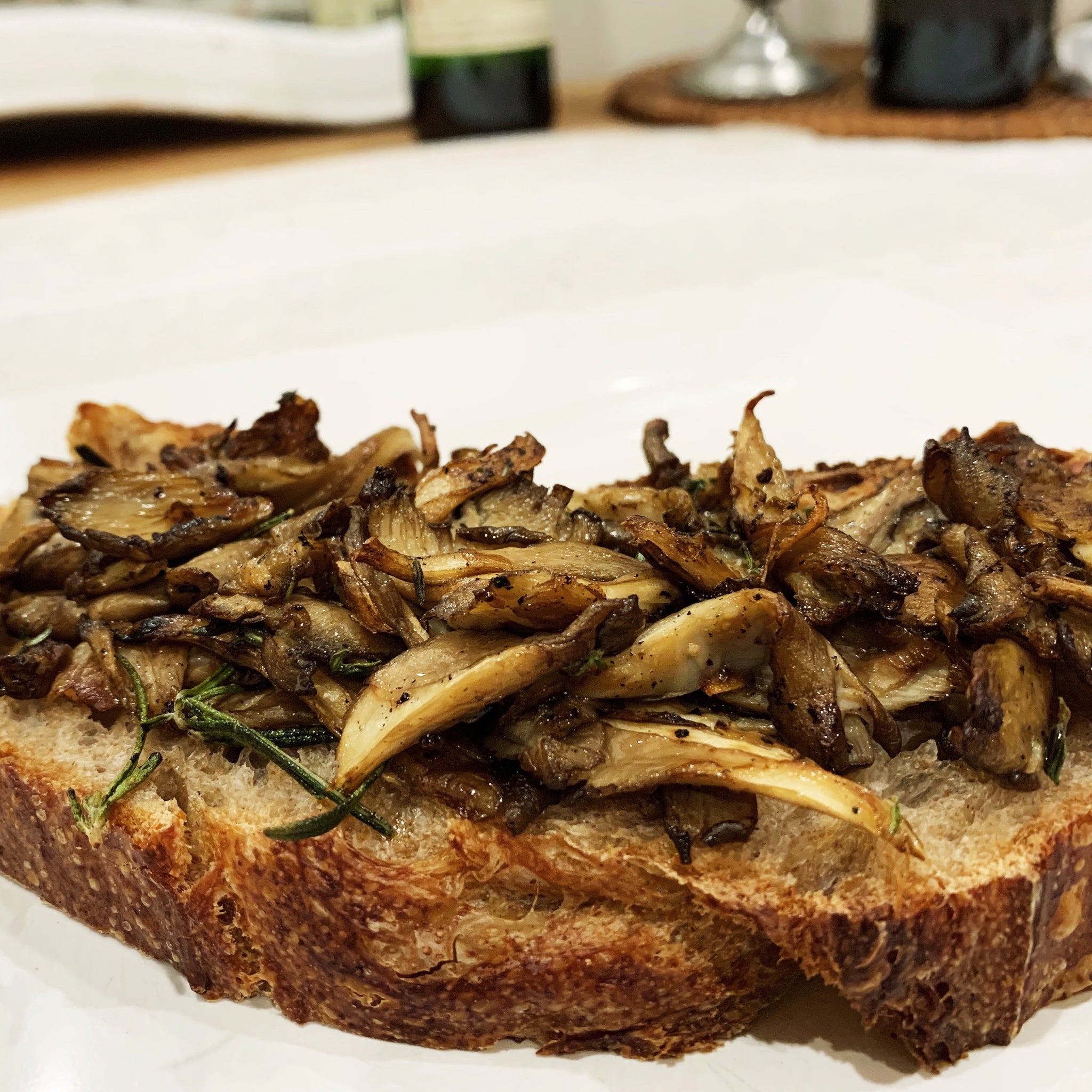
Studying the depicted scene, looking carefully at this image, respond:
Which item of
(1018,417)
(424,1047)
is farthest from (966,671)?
(1018,417)

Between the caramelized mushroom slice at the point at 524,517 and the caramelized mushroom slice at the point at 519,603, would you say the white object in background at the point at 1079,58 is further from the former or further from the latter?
the caramelized mushroom slice at the point at 519,603

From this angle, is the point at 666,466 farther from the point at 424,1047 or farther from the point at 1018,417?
the point at 1018,417

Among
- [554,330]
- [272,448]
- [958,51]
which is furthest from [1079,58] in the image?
[272,448]

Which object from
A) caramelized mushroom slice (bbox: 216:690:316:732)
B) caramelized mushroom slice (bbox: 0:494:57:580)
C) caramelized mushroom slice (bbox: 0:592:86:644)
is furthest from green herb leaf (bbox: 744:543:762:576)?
caramelized mushroom slice (bbox: 0:494:57:580)

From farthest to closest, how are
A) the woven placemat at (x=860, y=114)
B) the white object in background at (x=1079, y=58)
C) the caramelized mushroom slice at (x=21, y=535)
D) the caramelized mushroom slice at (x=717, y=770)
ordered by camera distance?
the white object in background at (x=1079, y=58) < the woven placemat at (x=860, y=114) < the caramelized mushroom slice at (x=21, y=535) < the caramelized mushroom slice at (x=717, y=770)

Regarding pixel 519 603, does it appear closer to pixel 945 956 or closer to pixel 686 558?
pixel 686 558

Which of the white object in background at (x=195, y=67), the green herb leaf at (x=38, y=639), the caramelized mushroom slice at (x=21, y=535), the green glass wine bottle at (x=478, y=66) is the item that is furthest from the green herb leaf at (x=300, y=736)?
the white object in background at (x=195, y=67)
